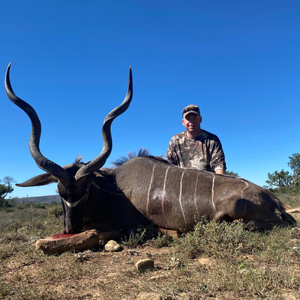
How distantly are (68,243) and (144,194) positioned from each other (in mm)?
1352

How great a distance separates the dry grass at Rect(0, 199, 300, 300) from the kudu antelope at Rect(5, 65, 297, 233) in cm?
48

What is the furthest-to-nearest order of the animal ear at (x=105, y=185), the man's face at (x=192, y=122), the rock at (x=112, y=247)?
the man's face at (x=192, y=122) < the animal ear at (x=105, y=185) < the rock at (x=112, y=247)

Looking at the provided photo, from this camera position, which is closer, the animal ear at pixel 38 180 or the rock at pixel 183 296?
the rock at pixel 183 296

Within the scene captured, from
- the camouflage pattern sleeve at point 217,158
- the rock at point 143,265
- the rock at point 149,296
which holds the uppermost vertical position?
the camouflage pattern sleeve at point 217,158

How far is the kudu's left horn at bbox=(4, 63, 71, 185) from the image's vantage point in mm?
3514

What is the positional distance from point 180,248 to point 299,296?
54.3 inches

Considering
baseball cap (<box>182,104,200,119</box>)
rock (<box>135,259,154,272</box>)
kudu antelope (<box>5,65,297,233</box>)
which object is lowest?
rock (<box>135,259,154,272</box>)

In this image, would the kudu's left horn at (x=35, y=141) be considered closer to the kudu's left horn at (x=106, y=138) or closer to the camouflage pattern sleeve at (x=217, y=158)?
the kudu's left horn at (x=106, y=138)

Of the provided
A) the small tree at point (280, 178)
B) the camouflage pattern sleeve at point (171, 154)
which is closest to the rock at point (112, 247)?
the camouflage pattern sleeve at point (171, 154)

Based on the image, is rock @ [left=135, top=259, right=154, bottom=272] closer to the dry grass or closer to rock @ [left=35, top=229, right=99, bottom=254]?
the dry grass

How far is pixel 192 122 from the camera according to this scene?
530 cm

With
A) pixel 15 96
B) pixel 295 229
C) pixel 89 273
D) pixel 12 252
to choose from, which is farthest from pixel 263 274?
pixel 15 96

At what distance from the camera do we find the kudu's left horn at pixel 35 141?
11.5ft

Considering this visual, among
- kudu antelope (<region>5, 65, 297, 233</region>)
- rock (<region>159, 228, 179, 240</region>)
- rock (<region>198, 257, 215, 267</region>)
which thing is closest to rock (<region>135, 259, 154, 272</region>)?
rock (<region>198, 257, 215, 267</region>)
